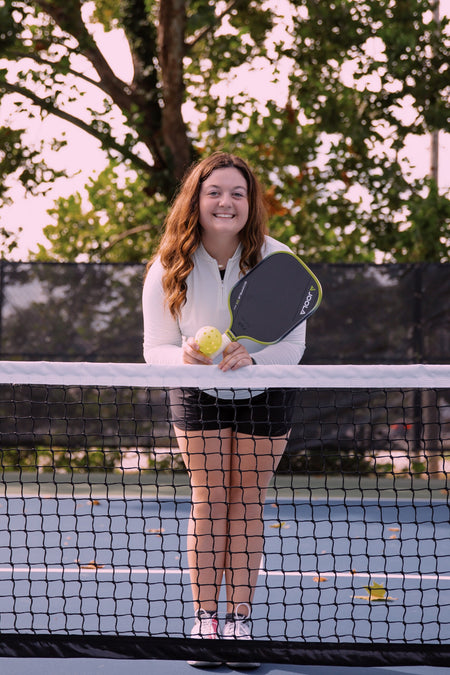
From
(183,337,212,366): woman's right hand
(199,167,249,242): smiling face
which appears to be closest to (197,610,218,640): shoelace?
(183,337,212,366): woman's right hand

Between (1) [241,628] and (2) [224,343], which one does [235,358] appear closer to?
(2) [224,343]

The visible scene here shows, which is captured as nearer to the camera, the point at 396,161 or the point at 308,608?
the point at 308,608

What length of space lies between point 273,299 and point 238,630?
1.30 m

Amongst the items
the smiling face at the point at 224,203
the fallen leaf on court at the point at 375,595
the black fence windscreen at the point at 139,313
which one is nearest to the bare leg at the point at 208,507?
the smiling face at the point at 224,203

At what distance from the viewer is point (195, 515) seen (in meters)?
3.44

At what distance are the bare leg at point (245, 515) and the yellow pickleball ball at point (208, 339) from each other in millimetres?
369

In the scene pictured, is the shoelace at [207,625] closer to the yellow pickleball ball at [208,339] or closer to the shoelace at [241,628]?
the shoelace at [241,628]

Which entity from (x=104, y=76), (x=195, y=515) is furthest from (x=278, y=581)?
(x=104, y=76)

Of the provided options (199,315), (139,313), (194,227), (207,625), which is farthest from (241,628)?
(139,313)

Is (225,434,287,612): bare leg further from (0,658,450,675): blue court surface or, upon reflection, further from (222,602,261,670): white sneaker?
(0,658,450,675): blue court surface

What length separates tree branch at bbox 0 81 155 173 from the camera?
1052 cm

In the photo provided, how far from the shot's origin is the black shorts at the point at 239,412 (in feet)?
10.8

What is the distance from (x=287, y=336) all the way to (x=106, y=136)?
309 inches

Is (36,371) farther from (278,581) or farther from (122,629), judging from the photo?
(278,581)
